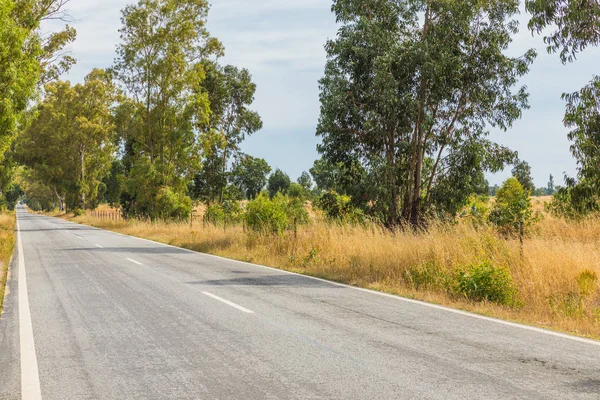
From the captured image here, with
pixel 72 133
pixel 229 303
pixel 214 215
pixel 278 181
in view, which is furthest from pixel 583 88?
pixel 278 181

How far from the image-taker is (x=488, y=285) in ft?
34.5

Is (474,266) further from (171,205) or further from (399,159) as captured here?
(171,205)

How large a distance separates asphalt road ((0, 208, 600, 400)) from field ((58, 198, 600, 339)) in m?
1.08

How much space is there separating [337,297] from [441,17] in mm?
15499

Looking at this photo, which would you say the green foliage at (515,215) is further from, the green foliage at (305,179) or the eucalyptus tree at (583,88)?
the green foliage at (305,179)

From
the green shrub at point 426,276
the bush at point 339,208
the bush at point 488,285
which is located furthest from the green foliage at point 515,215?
the bush at point 488,285

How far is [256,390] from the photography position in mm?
5023

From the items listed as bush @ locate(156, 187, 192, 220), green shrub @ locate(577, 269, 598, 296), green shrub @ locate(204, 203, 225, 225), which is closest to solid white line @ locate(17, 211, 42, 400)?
green shrub @ locate(577, 269, 598, 296)

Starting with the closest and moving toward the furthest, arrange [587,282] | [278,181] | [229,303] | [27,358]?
1. [27,358]
2. [587,282]
3. [229,303]
4. [278,181]

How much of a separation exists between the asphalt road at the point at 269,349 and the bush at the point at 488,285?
1221mm

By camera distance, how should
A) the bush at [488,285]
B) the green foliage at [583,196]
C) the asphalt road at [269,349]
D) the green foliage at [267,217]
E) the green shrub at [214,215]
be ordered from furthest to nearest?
the green shrub at [214,215], the green foliage at [267,217], the green foliage at [583,196], the bush at [488,285], the asphalt road at [269,349]

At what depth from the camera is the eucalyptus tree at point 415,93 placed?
71.6ft

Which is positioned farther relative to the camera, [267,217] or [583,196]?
[267,217]

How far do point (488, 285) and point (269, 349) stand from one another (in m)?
5.39
